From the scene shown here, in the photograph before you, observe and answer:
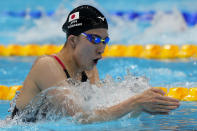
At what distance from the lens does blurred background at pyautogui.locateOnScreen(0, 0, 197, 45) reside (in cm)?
951

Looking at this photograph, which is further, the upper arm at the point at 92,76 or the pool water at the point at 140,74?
the upper arm at the point at 92,76

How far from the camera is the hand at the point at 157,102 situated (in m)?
2.32

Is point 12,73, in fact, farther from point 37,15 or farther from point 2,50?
point 37,15

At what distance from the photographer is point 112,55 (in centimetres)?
744

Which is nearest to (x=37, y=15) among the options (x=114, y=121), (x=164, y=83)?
(x=164, y=83)

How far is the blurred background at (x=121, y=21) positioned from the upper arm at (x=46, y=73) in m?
4.64

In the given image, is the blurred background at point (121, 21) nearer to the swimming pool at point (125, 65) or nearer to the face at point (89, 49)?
the swimming pool at point (125, 65)

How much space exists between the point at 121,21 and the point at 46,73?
884 cm

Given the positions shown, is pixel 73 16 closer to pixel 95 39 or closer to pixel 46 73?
pixel 95 39

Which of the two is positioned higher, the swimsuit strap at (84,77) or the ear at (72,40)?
the ear at (72,40)

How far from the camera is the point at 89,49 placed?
2658mm

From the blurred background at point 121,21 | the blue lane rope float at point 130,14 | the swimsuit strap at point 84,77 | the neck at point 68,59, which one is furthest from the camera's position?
the blue lane rope float at point 130,14

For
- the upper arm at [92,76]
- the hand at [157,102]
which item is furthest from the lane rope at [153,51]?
the hand at [157,102]

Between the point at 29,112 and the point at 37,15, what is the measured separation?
1033 centimetres
